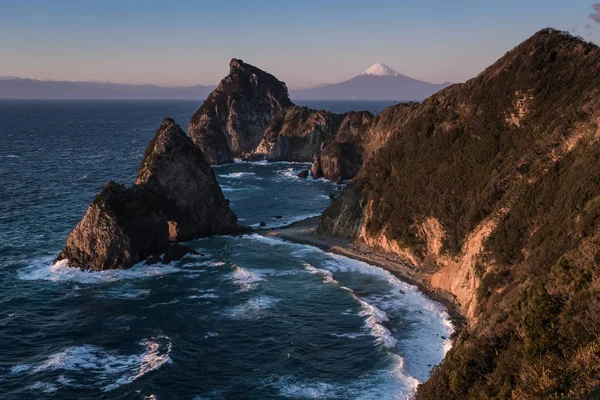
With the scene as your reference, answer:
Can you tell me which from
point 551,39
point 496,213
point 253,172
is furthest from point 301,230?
point 253,172

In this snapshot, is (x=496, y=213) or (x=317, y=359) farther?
(x=496, y=213)

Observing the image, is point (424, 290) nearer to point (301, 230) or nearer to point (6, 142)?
point (301, 230)

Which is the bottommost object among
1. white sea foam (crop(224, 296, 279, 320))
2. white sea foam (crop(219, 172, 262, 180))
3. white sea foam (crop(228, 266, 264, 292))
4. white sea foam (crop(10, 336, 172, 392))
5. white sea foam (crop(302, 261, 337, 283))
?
white sea foam (crop(10, 336, 172, 392))

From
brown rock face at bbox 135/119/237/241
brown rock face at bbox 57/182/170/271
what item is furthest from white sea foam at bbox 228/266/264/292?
brown rock face at bbox 135/119/237/241

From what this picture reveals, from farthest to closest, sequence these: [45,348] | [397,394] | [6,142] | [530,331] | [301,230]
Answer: [6,142] < [301,230] < [45,348] < [397,394] < [530,331]

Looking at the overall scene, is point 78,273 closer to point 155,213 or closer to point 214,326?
point 155,213

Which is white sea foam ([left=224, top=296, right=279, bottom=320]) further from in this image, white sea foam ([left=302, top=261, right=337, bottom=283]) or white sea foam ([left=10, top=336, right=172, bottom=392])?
white sea foam ([left=10, top=336, right=172, bottom=392])

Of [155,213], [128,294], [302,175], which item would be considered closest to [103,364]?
[128,294]
